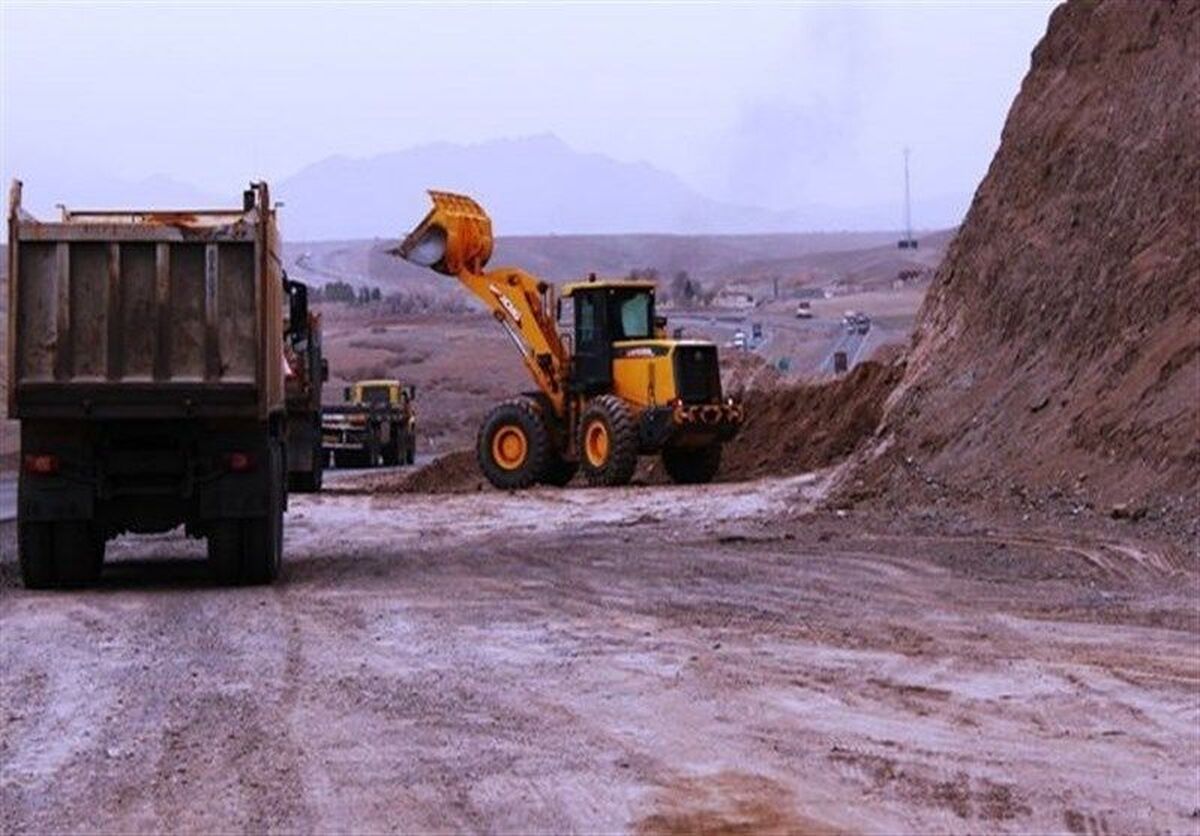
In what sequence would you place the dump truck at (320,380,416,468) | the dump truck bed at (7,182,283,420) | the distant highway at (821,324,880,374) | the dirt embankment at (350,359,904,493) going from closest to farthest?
the dump truck bed at (7,182,283,420) < the dirt embankment at (350,359,904,493) < the dump truck at (320,380,416,468) < the distant highway at (821,324,880,374)

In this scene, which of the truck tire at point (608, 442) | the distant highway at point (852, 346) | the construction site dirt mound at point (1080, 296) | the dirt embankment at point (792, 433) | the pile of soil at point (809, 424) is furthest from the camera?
the distant highway at point (852, 346)

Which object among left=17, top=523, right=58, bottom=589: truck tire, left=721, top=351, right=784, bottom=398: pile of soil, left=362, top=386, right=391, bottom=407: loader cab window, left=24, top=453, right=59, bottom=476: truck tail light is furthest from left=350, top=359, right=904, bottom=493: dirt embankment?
left=24, top=453, right=59, bottom=476: truck tail light

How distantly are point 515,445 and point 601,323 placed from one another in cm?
234

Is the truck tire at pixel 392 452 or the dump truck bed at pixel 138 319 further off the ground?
the dump truck bed at pixel 138 319

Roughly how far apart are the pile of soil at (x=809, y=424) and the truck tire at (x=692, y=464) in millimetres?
922

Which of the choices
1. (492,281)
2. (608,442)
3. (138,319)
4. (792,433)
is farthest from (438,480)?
(138,319)

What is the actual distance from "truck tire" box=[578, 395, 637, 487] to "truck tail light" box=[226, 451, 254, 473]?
13.8 m

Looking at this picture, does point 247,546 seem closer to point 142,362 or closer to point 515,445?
point 142,362

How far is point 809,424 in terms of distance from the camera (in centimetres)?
3722

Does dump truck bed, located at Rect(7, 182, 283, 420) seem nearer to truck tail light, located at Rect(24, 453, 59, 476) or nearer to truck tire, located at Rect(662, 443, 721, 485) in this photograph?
truck tail light, located at Rect(24, 453, 59, 476)

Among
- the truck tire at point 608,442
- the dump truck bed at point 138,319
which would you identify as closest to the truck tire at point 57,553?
the dump truck bed at point 138,319

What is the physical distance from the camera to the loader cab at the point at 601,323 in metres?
34.3

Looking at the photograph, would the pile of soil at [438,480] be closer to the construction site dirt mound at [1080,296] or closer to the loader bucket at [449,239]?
the loader bucket at [449,239]

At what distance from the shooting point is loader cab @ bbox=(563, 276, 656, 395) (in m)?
34.3
